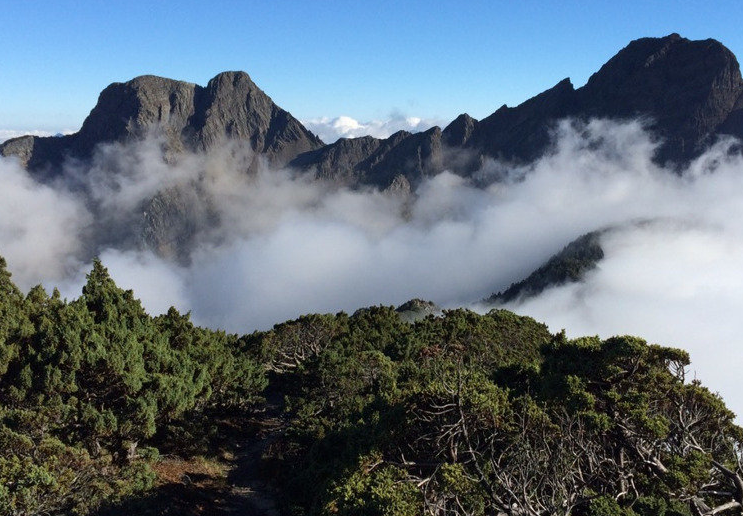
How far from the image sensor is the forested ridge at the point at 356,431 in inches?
711

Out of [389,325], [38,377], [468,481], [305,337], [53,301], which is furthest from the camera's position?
[389,325]

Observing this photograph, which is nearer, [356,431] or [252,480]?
[356,431]

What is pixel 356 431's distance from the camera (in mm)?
25328

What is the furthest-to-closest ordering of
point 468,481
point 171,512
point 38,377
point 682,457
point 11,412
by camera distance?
point 171,512, point 38,377, point 11,412, point 682,457, point 468,481

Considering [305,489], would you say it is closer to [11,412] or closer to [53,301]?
[11,412]

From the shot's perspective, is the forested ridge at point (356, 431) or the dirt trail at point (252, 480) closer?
the forested ridge at point (356, 431)

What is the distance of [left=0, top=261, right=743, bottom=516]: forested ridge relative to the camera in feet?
59.3

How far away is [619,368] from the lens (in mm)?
26500

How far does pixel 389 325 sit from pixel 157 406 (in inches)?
1592

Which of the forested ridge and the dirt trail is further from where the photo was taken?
the dirt trail

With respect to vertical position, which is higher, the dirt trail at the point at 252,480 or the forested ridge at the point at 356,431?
the forested ridge at the point at 356,431

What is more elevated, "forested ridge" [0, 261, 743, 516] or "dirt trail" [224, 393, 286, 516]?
"forested ridge" [0, 261, 743, 516]

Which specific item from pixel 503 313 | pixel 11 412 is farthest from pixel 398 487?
pixel 503 313

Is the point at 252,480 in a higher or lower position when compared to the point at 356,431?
lower
